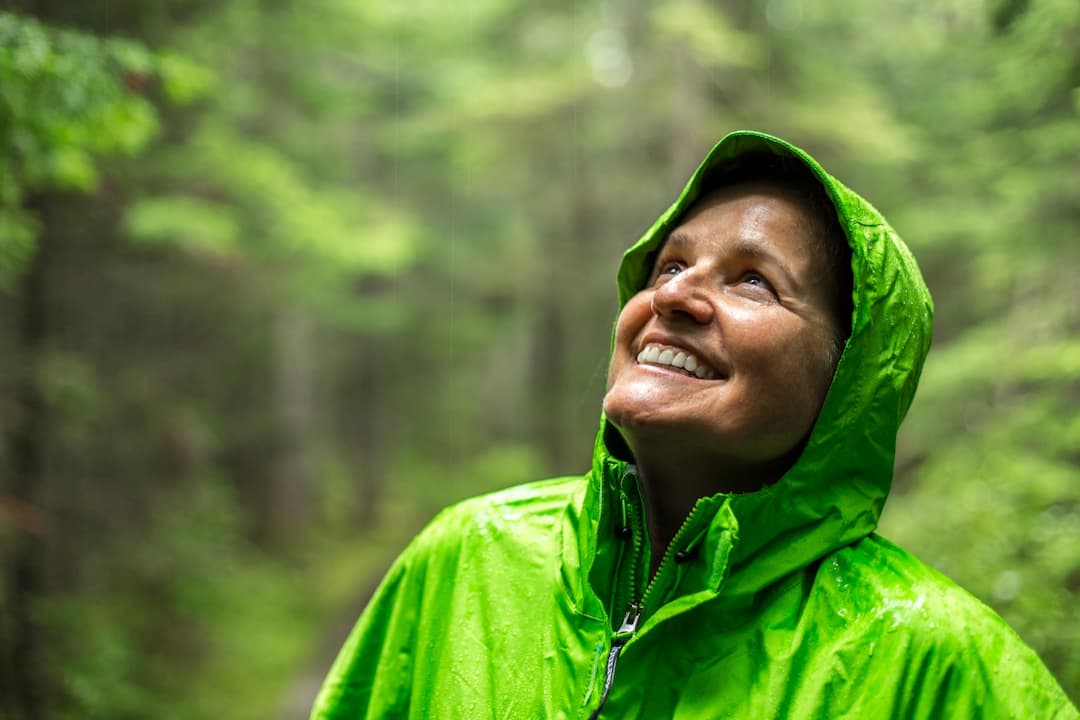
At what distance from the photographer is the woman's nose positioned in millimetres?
2031

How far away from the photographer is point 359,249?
1052 cm

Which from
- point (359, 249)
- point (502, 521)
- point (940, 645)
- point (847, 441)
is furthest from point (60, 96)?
point (359, 249)

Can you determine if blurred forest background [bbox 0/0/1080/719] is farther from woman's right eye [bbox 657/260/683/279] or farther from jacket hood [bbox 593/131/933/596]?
woman's right eye [bbox 657/260/683/279]

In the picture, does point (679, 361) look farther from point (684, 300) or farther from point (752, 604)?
point (752, 604)

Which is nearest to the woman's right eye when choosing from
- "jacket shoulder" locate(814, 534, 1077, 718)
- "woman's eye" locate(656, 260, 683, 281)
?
"woman's eye" locate(656, 260, 683, 281)

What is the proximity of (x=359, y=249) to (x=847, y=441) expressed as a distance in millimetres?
9146

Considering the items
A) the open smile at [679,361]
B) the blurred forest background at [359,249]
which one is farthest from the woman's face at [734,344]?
the blurred forest background at [359,249]

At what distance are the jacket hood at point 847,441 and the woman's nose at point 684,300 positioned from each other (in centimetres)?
35

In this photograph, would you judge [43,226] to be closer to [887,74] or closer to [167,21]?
[167,21]

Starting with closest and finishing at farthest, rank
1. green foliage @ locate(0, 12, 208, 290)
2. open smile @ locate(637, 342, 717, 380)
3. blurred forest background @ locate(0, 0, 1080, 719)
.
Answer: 1. open smile @ locate(637, 342, 717, 380)
2. green foliage @ locate(0, 12, 208, 290)
3. blurred forest background @ locate(0, 0, 1080, 719)

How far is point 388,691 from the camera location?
7.64ft

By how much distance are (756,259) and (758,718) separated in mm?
1064

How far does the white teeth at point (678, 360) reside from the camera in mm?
2023

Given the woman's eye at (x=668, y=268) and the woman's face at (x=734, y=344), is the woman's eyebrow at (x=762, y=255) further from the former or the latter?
the woman's eye at (x=668, y=268)
